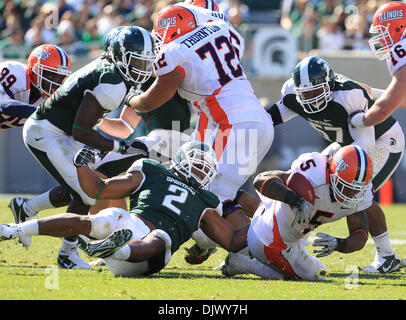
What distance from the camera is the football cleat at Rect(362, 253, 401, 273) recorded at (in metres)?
6.02

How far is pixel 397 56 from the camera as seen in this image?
20.4 ft

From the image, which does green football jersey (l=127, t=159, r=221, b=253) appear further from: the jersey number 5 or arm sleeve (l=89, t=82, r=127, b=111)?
the jersey number 5

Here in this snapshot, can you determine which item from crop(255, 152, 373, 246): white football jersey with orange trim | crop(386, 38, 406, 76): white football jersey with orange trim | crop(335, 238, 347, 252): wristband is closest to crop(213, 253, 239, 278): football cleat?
crop(255, 152, 373, 246): white football jersey with orange trim

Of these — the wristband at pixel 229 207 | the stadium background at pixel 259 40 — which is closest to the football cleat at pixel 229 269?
the wristband at pixel 229 207

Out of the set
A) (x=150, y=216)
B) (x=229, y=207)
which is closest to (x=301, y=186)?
(x=229, y=207)


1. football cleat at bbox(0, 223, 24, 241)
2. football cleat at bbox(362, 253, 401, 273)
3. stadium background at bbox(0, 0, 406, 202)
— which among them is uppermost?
football cleat at bbox(0, 223, 24, 241)

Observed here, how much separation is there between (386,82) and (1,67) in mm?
9154

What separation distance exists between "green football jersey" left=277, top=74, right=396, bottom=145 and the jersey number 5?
609mm

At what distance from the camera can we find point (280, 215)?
529 cm

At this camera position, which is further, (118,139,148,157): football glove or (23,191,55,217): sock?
(23,191,55,217): sock

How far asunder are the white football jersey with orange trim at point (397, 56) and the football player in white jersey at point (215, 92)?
1112mm

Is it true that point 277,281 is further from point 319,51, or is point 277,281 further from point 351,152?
point 319,51

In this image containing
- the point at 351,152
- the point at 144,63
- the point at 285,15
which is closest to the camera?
the point at 351,152
